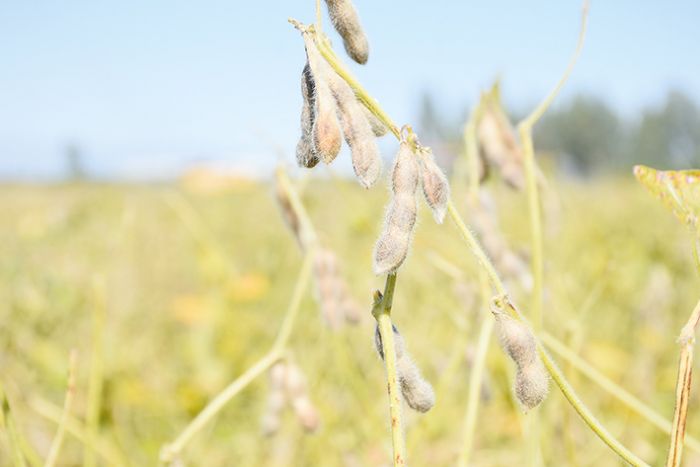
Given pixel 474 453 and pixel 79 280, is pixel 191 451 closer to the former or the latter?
pixel 474 453

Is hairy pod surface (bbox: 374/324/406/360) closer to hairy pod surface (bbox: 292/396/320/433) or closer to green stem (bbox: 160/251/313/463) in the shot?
green stem (bbox: 160/251/313/463)

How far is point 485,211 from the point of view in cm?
89

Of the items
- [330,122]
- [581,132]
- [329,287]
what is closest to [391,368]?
[330,122]

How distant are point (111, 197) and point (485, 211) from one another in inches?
123

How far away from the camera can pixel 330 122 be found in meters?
0.42

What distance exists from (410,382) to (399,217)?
0.11 m

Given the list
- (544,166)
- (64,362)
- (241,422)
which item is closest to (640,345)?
(544,166)

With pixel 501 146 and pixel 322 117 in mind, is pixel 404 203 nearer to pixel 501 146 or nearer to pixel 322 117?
pixel 322 117

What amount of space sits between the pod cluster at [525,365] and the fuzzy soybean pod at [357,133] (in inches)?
4.5

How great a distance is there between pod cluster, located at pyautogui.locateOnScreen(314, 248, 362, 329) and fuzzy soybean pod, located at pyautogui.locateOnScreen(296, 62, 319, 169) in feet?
1.45

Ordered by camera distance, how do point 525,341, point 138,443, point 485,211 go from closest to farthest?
point 525,341, point 485,211, point 138,443

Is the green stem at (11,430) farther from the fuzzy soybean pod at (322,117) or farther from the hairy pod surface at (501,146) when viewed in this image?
the hairy pod surface at (501,146)

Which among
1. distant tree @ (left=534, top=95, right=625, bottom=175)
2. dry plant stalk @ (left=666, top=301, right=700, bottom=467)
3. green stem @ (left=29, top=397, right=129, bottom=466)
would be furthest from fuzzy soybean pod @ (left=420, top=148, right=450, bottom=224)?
distant tree @ (left=534, top=95, right=625, bottom=175)

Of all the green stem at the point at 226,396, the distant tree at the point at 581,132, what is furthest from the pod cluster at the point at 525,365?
the distant tree at the point at 581,132
